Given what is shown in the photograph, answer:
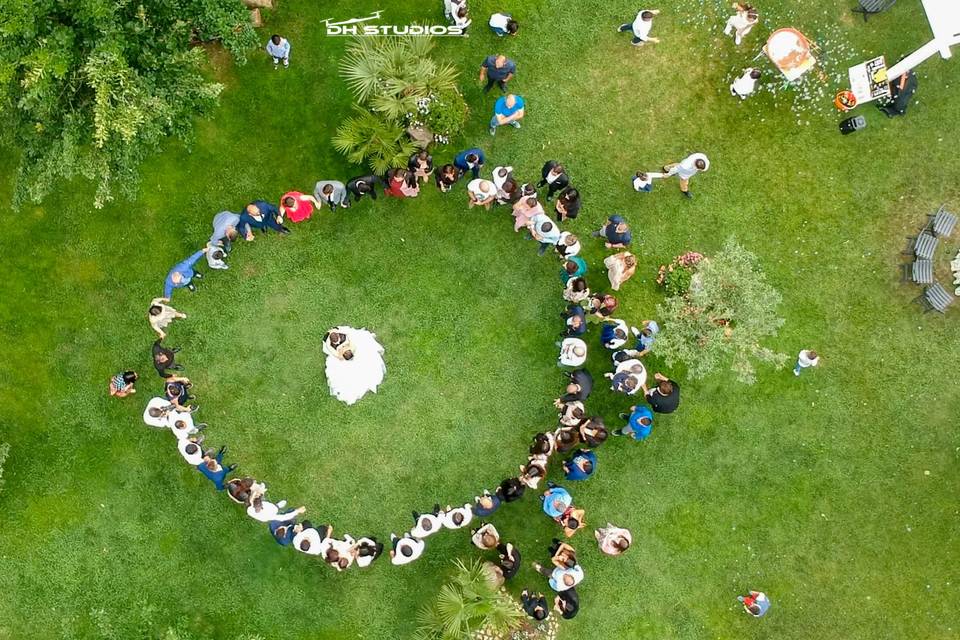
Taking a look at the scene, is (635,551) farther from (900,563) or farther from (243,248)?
(243,248)

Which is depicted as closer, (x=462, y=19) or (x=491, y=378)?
(x=462, y=19)

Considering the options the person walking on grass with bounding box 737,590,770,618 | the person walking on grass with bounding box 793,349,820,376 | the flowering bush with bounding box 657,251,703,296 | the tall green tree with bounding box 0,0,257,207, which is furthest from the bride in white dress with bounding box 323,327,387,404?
the person walking on grass with bounding box 737,590,770,618

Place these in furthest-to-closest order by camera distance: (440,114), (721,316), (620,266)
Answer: (620,266) → (440,114) → (721,316)

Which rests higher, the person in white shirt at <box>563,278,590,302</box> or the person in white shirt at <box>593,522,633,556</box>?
the person in white shirt at <box>563,278,590,302</box>

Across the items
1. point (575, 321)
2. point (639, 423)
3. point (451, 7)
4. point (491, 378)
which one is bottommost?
point (491, 378)

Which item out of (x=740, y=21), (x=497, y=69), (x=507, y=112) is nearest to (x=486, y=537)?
(x=507, y=112)

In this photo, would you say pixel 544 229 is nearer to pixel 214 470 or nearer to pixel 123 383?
pixel 214 470

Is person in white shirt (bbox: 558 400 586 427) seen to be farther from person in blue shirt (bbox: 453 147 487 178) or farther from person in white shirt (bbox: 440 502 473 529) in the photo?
person in blue shirt (bbox: 453 147 487 178)
